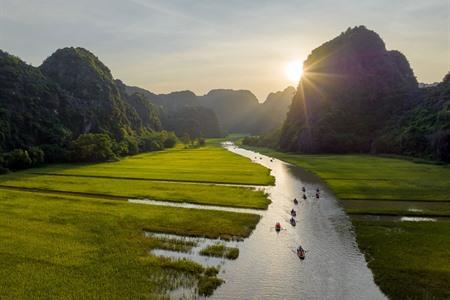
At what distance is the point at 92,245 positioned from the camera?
3444 centimetres

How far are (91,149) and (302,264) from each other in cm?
9951

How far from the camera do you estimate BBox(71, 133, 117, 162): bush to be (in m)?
117

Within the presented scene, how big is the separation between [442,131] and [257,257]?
94.0 metres

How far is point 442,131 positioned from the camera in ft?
344

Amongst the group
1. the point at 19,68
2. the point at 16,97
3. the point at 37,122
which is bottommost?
the point at 37,122

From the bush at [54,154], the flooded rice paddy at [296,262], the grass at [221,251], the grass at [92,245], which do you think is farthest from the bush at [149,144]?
the grass at [221,251]

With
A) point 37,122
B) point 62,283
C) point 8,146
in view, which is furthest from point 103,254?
point 37,122

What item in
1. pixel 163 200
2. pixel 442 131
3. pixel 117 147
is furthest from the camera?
pixel 117 147

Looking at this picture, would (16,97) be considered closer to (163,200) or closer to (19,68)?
(19,68)

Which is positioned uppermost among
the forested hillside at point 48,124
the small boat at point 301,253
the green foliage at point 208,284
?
the forested hillside at point 48,124

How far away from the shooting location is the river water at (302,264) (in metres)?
25.8

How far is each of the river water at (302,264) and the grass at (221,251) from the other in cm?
68

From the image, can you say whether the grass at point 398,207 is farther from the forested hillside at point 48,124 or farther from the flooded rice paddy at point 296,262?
the forested hillside at point 48,124

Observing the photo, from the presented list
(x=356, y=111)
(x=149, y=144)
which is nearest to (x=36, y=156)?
(x=149, y=144)
